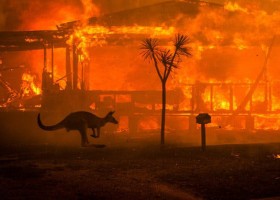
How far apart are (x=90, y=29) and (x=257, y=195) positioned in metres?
14.1

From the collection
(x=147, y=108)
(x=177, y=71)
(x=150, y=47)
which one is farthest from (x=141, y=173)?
(x=177, y=71)

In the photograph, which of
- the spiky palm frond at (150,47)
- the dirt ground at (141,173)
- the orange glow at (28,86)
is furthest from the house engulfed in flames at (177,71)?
the dirt ground at (141,173)

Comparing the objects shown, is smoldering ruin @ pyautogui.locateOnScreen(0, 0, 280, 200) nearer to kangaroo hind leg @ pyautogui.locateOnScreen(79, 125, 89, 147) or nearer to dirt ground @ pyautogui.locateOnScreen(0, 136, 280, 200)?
dirt ground @ pyautogui.locateOnScreen(0, 136, 280, 200)

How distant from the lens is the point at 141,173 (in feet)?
30.6

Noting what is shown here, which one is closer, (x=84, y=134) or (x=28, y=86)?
(x=84, y=134)

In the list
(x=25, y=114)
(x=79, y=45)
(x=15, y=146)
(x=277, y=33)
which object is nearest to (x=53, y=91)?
(x=25, y=114)

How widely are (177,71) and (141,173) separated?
44.5ft

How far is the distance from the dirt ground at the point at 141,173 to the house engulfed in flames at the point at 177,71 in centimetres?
655

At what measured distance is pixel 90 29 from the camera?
1975 centimetres

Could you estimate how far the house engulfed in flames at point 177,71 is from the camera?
1925cm

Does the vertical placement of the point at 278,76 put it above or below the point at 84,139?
above

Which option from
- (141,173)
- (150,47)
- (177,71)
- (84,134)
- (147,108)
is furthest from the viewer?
(177,71)

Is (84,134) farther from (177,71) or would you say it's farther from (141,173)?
(177,71)

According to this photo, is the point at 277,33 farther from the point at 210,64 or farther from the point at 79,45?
the point at 79,45
